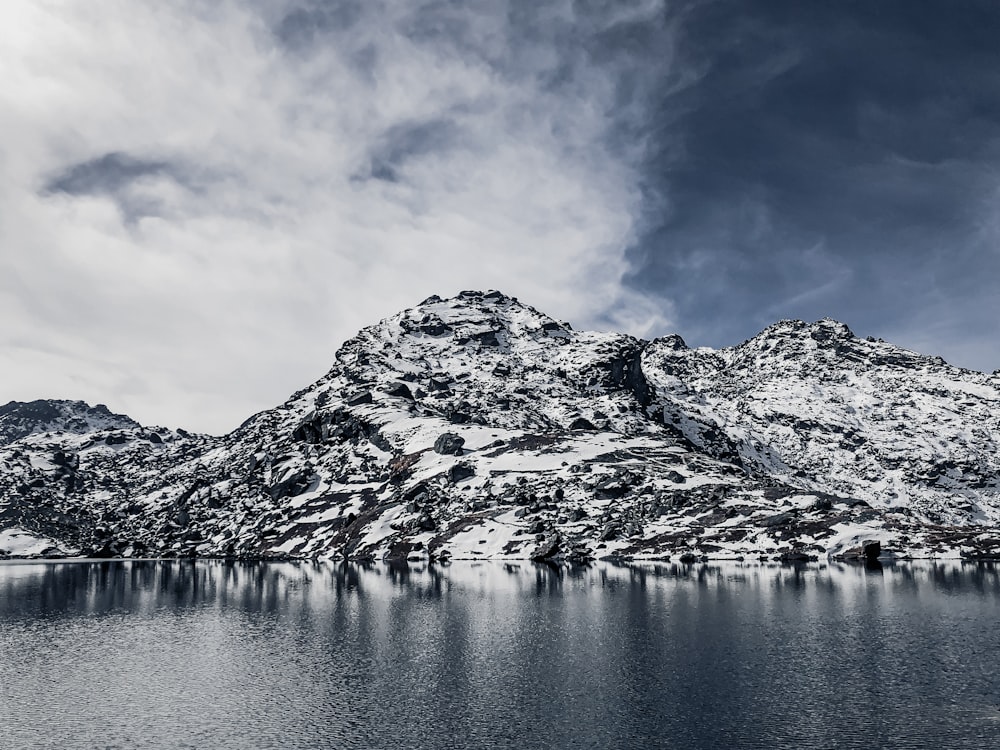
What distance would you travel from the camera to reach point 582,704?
5797cm

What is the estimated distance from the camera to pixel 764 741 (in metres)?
47.3

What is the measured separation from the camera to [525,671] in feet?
231

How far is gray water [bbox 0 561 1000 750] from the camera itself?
168ft

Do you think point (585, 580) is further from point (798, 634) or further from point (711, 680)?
point (711, 680)

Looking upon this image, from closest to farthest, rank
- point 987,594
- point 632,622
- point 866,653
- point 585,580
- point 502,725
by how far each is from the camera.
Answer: point 502,725 < point 866,653 < point 632,622 < point 987,594 < point 585,580

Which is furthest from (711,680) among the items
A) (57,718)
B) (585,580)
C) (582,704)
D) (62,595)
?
(62,595)

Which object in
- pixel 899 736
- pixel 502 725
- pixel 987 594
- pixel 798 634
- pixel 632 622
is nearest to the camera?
pixel 899 736

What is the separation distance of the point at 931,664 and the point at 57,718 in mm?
78662

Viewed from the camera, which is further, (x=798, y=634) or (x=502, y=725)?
(x=798, y=634)

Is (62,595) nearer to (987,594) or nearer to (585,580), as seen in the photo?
(585,580)

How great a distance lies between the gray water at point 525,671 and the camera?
51.1 meters

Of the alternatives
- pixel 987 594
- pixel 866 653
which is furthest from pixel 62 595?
pixel 987 594

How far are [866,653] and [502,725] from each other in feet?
144

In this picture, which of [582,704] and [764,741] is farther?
[582,704]
